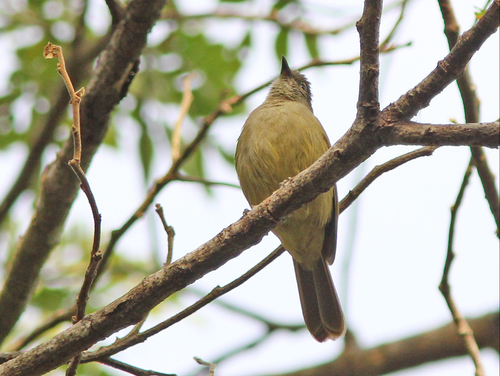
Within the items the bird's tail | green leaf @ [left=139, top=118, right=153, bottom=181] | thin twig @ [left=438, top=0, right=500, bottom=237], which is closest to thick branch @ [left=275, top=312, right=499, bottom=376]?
the bird's tail

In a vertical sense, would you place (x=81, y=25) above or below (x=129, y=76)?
above

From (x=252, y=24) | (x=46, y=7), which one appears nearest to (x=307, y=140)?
(x=252, y=24)

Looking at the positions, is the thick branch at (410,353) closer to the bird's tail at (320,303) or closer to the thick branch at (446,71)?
the bird's tail at (320,303)

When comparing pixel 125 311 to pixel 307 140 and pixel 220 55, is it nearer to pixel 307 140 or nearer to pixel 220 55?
pixel 307 140

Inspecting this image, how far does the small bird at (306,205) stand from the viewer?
4227 mm

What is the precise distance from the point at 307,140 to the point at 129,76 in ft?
4.84

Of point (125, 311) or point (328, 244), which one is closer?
point (125, 311)

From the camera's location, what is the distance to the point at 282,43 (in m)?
5.05

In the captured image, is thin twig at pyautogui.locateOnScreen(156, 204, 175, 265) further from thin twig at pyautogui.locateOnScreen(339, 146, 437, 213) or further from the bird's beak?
the bird's beak

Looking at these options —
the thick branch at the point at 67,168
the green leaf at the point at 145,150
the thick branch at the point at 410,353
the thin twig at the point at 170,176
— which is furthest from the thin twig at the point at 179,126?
the thick branch at the point at 410,353

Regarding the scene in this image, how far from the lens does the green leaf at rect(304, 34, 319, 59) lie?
506 cm

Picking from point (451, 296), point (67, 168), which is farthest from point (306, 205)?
point (67, 168)

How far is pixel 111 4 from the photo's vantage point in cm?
335

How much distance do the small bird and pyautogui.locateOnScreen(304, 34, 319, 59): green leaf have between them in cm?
51
